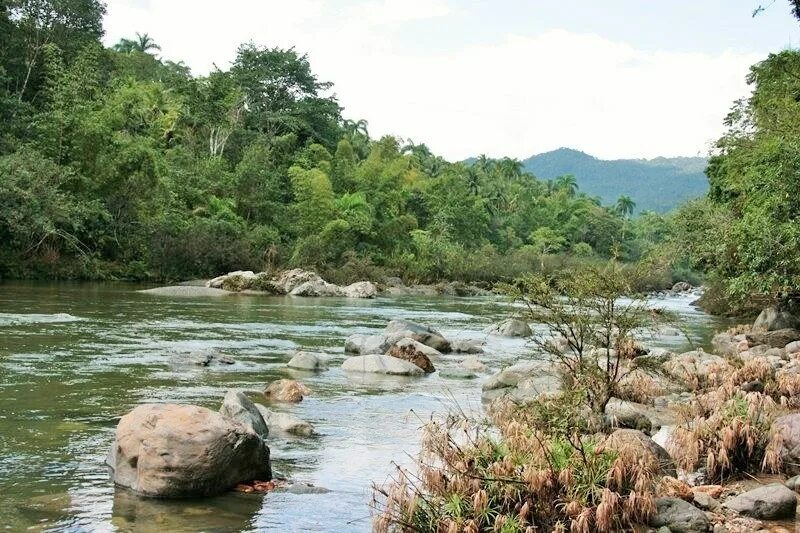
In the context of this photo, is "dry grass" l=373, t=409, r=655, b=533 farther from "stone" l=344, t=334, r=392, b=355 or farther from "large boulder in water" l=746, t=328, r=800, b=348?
"large boulder in water" l=746, t=328, r=800, b=348

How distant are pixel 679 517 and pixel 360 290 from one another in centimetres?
3618

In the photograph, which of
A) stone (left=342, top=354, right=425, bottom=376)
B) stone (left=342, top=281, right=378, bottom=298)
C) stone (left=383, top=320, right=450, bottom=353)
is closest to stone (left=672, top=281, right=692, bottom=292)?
stone (left=342, top=281, right=378, bottom=298)

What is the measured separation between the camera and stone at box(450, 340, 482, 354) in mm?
21000

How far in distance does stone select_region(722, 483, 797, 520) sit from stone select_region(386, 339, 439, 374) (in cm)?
1016

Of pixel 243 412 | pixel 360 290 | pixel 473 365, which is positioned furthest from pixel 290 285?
pixel 243 412

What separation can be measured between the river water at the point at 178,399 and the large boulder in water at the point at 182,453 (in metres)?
0.17

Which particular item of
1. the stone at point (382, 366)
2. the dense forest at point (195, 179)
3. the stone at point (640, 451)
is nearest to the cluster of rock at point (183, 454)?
the stone at point (640, 451)

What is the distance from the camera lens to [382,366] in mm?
16656

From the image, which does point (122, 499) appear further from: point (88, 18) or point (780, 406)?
point (88, 18)

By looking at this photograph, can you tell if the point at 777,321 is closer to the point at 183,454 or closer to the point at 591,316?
the point at 591,316

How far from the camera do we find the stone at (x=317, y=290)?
4025 cm

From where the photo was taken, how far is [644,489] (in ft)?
21.1

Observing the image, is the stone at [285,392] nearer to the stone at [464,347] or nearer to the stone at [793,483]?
the stone at [793,483]

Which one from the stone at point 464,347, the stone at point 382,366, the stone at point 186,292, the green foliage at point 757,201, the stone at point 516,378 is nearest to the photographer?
the stone at point 516,378
